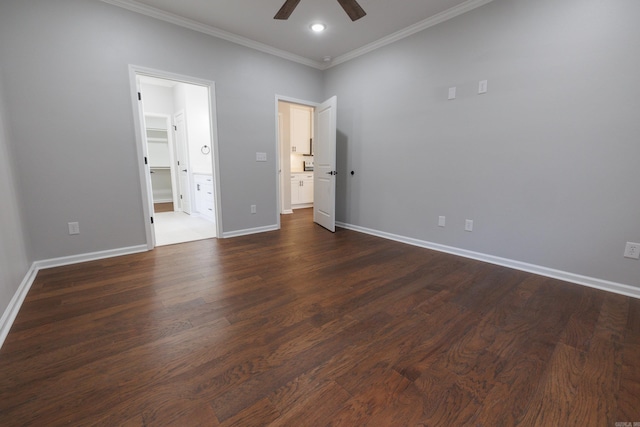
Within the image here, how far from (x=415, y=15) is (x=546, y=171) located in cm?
212

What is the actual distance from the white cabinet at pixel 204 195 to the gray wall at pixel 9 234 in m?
2.49

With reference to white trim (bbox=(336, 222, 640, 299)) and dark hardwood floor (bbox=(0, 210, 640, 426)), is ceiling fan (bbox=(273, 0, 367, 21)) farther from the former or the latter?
white trim (bbox=(336, 222, 640, 299))

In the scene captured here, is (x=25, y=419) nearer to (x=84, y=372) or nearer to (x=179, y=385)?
(x=84, y=372)

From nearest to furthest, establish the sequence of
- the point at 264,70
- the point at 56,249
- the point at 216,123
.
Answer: the point at 56,249 < the point at 216,123 < the point at 264,70

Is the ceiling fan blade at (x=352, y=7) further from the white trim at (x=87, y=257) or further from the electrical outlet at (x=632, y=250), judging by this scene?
the white trim at (x=87, y=257)

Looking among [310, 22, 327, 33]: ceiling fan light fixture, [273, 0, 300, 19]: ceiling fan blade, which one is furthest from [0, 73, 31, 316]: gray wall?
[310, 22, 327, 33]: ceiling fan light fixture

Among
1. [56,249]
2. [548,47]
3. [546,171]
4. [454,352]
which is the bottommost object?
[454,352]

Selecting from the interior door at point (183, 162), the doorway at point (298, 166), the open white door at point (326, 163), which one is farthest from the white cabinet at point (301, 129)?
the interior door at point (183, 162)

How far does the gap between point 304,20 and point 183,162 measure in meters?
3.90

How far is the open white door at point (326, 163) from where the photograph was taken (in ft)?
13.1

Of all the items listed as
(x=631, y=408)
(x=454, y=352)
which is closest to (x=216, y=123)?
(x=454, y=352)

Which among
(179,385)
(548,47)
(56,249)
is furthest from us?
(56,249)

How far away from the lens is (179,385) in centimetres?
126

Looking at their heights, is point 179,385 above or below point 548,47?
below
